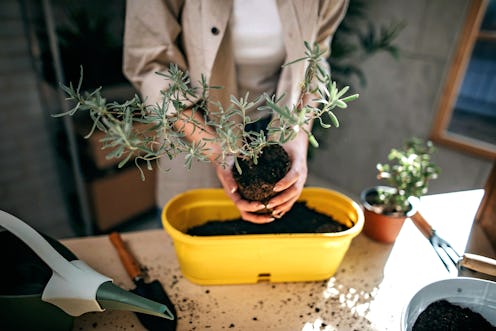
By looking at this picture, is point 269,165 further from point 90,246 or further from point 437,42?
point 437,42

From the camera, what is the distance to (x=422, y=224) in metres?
0.97

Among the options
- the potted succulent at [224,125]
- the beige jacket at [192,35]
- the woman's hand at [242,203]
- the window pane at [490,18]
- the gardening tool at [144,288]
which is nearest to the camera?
the potted succulent at [224,125]

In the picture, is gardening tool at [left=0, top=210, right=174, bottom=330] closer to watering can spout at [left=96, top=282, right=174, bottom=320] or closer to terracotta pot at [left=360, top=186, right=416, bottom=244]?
watering can spout at [left=96, top=282, right=174, bottom=320]

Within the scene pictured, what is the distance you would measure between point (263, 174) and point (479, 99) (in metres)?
2.16

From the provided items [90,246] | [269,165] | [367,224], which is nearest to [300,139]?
[269,165]

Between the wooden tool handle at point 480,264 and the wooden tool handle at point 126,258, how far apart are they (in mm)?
782

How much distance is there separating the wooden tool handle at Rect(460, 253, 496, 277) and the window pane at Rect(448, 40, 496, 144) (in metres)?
1.69

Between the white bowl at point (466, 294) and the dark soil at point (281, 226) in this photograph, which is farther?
the dark soil at point (281, 226)

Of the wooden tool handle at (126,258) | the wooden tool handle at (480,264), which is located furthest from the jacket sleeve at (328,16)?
the wooden tool handle at (126,258)

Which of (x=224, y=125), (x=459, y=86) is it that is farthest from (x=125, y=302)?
(x=459, y=86)

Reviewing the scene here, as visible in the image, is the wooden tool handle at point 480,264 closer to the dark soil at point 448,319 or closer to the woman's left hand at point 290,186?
the dark soil at point 448,319

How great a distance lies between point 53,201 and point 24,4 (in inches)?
46.5

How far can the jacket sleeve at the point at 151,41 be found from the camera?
0.90 metres

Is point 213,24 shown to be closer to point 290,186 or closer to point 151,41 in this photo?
point 151,41
